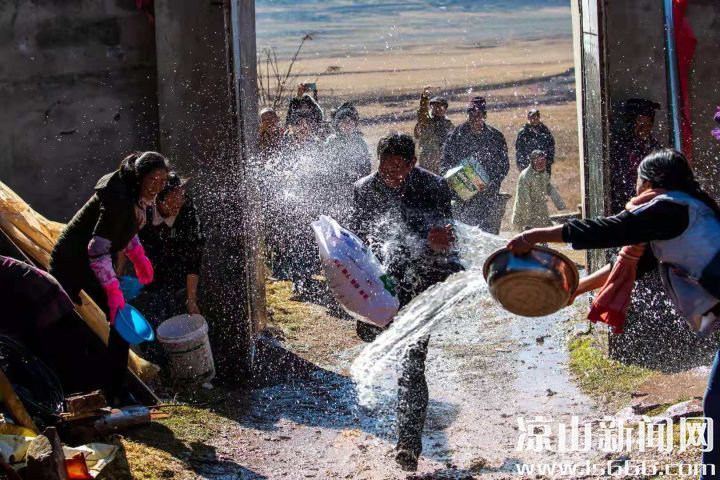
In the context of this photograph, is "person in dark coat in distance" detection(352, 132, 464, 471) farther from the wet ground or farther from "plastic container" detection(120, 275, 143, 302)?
"plastic container" detection(120, 275, 143, 302)

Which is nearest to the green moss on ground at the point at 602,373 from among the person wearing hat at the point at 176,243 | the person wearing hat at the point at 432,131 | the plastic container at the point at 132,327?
the person wearing hat at the point at 176,243

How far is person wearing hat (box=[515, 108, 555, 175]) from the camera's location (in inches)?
535

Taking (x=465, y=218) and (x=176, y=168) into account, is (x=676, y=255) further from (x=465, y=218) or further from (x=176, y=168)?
(x=465, y=218)

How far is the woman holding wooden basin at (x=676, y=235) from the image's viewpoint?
5094mm

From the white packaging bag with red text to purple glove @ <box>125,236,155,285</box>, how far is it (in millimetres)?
1138

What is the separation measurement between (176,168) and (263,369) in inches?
65.4

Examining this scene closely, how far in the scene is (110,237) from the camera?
6.77 m

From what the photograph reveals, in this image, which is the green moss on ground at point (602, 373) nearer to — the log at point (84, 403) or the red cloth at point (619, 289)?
the red cloth at point (619, 289)

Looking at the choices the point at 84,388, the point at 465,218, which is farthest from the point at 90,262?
the point at 465,218

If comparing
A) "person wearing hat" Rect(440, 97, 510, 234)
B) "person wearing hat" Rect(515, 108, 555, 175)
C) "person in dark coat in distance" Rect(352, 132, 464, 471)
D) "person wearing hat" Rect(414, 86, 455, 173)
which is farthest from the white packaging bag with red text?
"person wearing hat" Rect(515, 108, 555, 175)

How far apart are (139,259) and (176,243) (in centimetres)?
77

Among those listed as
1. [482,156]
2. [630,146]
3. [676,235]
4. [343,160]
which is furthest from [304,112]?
[676,235]

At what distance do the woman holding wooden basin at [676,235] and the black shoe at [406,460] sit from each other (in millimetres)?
1677

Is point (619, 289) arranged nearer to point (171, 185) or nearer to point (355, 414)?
point (355, 414)
